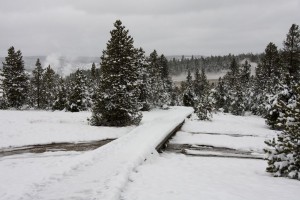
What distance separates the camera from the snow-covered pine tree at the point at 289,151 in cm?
1075

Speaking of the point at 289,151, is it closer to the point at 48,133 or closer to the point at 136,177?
the point at 136,177

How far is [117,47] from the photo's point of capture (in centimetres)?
2561

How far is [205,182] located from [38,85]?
58.2 m

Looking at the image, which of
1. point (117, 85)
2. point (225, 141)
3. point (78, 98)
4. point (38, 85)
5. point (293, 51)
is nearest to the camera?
point (225, 141)

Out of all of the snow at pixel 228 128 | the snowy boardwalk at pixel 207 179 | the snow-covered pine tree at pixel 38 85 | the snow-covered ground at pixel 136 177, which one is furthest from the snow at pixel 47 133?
the snow-covered pine tree at pixel 38 85

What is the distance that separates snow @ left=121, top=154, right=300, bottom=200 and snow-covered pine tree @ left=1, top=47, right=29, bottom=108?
39370 mm

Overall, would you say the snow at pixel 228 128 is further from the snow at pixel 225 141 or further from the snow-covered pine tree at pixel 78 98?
the snow-covered pine tree at pixel 78 98

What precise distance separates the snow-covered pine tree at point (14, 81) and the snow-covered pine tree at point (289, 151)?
43.2 m

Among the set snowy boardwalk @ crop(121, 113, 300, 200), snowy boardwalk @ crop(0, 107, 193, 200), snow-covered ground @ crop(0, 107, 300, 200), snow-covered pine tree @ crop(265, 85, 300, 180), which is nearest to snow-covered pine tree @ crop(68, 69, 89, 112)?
snowy boardwalk @ crop(121, 113, 300, 200)

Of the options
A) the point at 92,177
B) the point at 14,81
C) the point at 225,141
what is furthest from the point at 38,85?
the point at 92,177

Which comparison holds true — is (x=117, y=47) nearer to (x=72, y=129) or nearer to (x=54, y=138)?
(x=72, y=129)

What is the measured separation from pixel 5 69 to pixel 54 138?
33327 mm

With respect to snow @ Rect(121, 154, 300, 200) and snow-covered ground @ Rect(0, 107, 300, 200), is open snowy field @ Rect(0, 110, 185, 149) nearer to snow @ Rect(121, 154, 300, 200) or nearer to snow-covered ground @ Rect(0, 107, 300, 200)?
snow-covered ground @ Rect(0, 107, 300, 200)

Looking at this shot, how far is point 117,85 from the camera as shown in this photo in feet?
81.8
